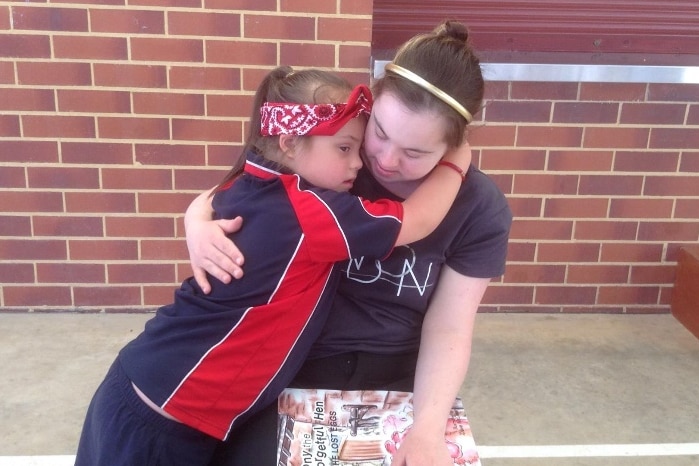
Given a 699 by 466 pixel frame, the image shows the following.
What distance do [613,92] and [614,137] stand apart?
8.0 inches

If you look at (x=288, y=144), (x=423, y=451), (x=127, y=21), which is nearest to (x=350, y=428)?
(x=423, y=451)

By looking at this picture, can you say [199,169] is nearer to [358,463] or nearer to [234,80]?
[234,80]

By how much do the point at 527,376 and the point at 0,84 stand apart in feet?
8.16

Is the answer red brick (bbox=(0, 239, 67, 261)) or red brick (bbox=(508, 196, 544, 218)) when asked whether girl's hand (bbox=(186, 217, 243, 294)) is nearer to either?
red brick (bbox=(0, 239, 67, 261))

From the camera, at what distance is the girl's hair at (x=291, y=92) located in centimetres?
156

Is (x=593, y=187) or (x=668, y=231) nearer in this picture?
(x=593, y=187)

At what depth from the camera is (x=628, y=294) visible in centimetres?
361

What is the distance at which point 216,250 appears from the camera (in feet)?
4.84

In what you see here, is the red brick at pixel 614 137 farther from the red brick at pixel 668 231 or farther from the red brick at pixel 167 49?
the red brick at pixel 167 49

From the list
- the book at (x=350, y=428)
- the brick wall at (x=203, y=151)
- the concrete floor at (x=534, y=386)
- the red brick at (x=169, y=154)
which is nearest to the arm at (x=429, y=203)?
the book at (x=350, y=428)

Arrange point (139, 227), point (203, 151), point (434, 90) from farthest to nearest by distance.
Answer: point (139, 227) → point (203, 151) → point (434, 90)

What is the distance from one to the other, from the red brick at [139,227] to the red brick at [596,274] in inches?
75.0

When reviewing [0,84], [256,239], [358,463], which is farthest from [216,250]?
[0,84]

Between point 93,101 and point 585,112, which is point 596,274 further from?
point 93,101
